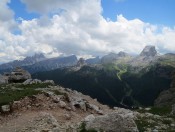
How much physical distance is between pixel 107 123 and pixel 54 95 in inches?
785

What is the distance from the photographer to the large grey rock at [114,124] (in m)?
26.6

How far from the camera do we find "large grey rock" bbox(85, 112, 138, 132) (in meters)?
26.6

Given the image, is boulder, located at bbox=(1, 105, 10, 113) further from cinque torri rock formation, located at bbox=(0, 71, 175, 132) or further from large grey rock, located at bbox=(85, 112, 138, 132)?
large grey rock, located at bbox=(85, 112, 138, 132)

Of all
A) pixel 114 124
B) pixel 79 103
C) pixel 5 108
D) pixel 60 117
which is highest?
pixel 79 103

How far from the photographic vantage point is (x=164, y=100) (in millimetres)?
93875

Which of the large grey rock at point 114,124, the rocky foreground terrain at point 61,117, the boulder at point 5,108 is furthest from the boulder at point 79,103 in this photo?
the large grey rock at point 114,124

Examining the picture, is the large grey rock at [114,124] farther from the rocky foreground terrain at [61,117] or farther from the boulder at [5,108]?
the boulder at [5,108]

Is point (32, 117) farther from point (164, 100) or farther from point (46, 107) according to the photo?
point (164, 100)

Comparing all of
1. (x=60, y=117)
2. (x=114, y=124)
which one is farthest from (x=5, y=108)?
Answer: (x=114, y=124)

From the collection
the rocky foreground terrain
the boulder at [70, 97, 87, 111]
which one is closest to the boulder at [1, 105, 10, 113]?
the rocky foreground terrain

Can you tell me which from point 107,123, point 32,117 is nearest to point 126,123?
point 107,123

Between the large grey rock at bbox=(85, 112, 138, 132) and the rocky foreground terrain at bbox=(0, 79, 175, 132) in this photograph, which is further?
the rocky foreground terrain at bbox=(0, 79, 175, 132)

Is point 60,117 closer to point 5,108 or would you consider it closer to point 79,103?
point 5,108

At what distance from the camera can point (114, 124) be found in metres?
26.8
